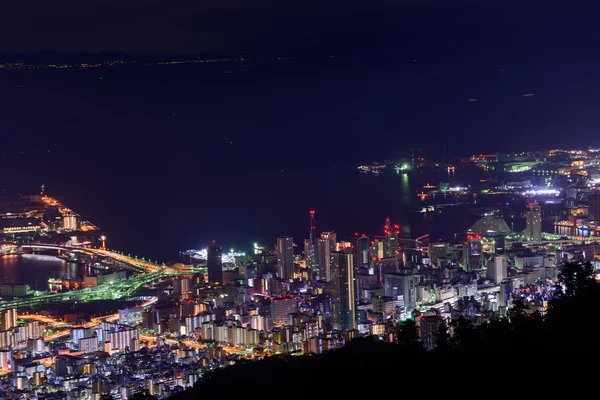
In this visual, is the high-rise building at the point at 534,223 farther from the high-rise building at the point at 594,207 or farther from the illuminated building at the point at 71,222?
the illuminated building at the point at 71,222

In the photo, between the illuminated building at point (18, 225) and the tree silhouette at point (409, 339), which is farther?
the illuminated building at point (18, 225)

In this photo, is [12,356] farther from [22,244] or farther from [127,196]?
[127,196]

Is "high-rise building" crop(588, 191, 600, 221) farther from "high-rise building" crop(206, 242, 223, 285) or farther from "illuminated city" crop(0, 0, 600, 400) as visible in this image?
"high-rise building" crop(206, 242, 223, 285)

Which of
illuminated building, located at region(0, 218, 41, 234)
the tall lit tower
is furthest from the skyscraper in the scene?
illuminated building, located at region(0, 218, 41, 234)

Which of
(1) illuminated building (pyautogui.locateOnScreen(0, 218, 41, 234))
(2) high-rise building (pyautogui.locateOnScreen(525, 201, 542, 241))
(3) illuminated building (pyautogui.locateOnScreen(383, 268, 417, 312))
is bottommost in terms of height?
(3) illuminated building (pyautogui.locateOnScreen(383, 268, 417, 312))

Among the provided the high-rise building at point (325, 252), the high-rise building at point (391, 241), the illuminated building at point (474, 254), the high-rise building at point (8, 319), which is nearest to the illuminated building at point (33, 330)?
the high-rise building at point (8, 319)

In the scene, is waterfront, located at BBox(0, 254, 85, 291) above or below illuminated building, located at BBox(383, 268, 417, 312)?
above
